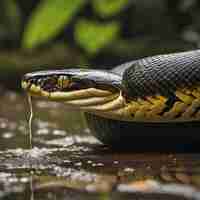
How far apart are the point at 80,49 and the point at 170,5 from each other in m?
1.39

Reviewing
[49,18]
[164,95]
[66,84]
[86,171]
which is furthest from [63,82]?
[49,18]

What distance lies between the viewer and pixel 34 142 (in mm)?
3504

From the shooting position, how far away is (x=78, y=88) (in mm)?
2820

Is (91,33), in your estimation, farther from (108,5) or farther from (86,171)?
(86,171)

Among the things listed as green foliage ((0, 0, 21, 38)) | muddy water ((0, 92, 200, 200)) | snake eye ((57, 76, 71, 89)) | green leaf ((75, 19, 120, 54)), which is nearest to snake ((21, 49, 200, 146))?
snake eye ((57, 76, 71, 89))

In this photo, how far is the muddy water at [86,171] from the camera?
196 cm

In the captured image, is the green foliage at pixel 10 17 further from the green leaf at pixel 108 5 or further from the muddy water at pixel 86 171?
the muddy water at pixel 86 171

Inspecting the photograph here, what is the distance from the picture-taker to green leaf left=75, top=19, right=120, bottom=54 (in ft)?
26.0

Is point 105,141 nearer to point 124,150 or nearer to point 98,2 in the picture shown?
point 124,150

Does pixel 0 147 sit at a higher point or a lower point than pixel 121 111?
lower

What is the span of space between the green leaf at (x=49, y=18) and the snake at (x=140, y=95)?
4.81 meters

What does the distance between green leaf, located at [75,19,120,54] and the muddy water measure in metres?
4.20

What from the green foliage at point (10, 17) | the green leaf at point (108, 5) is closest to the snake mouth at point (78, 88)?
the green leaf at point (108, 5)

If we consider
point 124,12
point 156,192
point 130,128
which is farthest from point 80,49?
point 156,192
